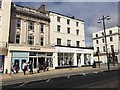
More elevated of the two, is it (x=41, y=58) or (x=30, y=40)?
(x=30, y=40)

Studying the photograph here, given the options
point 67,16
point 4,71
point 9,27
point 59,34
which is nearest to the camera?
point 4,71

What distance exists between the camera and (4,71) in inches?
927

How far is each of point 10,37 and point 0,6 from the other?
15.9 ft

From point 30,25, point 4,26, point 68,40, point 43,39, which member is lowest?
point 43,39

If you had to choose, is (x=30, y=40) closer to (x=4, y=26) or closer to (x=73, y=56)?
(x=4, y=26)

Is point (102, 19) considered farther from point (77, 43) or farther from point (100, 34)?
point (100, 34)

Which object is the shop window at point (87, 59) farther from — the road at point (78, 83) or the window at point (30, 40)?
the road at point (78, 83)

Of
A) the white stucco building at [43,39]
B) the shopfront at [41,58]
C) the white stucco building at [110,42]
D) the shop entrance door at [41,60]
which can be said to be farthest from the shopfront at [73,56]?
the white stucco building at [110,42]

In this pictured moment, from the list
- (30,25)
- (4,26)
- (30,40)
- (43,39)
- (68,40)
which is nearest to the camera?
(4,26)

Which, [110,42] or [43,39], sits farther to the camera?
[110,42]

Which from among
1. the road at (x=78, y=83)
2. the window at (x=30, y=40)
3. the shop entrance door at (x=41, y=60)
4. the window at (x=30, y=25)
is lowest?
the road at (x=78, y=83)

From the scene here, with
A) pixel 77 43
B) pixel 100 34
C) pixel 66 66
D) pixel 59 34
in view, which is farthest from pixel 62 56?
pixel 100 34

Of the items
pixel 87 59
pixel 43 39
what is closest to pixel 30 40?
pixel 43 39

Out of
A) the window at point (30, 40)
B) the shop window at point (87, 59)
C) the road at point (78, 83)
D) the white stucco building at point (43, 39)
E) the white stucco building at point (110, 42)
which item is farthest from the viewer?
the white stucco building at point (110, 42)
